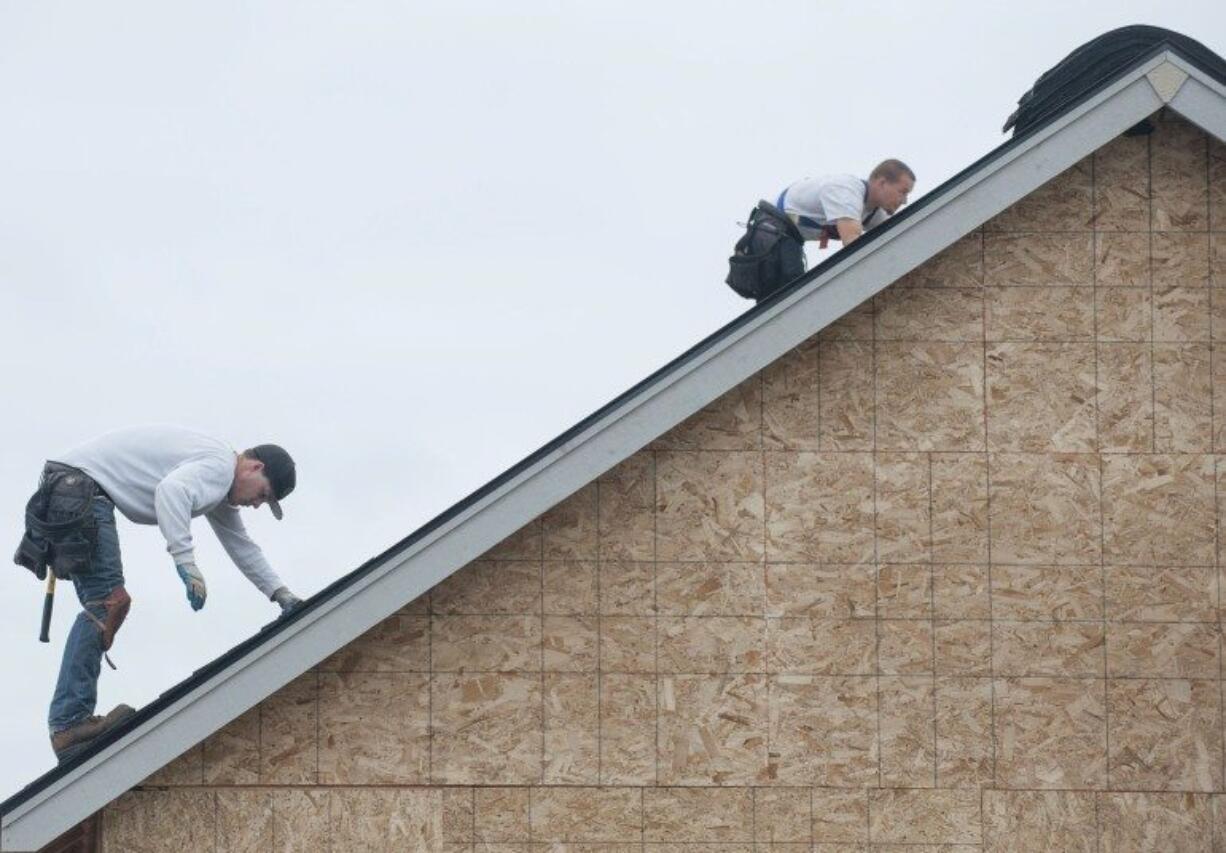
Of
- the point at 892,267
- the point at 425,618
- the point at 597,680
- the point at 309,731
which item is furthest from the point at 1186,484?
the point at 309,731

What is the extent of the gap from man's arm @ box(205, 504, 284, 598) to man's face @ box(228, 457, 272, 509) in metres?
0.41

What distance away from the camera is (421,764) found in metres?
10.3

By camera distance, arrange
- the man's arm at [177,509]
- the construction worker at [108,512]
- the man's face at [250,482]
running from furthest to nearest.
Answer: the man's face at [250,482] → the construction worker at [108,512] → the man's arm at [177,509]

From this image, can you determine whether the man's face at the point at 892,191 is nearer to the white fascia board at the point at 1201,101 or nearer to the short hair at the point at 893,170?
the short hair at the point at 893,170

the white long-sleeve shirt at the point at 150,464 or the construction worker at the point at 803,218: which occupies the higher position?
the construction worker at the point at 803,218

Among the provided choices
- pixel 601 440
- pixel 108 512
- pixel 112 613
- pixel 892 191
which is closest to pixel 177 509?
pixel 108 512

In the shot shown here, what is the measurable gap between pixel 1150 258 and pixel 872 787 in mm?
3528

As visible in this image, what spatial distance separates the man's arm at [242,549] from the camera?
37.2ft

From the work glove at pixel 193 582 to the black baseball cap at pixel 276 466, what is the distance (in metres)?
0.82

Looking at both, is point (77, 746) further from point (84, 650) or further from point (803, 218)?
point (803, 218)

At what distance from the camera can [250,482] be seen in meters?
10.9

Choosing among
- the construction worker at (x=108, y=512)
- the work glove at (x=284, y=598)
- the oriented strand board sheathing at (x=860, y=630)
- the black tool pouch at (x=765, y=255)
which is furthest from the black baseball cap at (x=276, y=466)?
the black tool pouch at (x=765, y=255)

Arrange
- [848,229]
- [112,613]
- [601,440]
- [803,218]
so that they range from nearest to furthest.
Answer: [601,440]
[112,613]
[848,229]
[803,218]

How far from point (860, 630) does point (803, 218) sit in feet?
10.5
